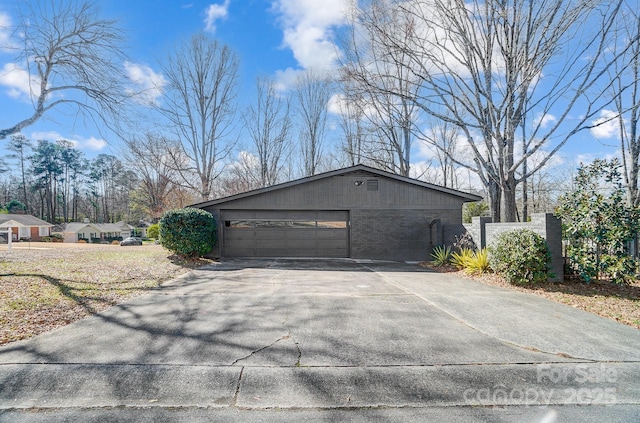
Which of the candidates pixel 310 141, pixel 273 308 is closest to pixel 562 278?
pixel 273 308

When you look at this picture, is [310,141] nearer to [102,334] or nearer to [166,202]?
[166,202]

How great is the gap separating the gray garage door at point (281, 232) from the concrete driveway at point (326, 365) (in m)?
7.40

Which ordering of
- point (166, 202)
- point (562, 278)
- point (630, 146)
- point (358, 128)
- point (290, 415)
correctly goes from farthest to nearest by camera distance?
1. point (166, 202)
2. point (358, 128)
3. point (630, 146)
4. point (562, 278)
5. point (290, 415)

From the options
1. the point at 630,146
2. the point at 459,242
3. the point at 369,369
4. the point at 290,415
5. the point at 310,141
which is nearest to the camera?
the point at 290,415

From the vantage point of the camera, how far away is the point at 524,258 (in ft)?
23.2

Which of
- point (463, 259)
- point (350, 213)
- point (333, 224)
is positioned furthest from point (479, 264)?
point (333, 224)

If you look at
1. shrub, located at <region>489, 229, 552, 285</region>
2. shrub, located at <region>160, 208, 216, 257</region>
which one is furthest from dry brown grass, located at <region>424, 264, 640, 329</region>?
shrub, located at <region>160, 208, 216, 257</region>

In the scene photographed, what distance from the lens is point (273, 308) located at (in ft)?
17.3

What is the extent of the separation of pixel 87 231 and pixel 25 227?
6.02m

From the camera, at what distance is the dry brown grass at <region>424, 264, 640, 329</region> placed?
5.16 metres

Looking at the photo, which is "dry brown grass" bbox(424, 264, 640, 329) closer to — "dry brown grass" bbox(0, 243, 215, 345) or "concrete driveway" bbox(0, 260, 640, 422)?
"concrete driveway" bbox(0, 260, 640, 422)

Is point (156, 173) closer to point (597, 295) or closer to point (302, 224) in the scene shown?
point (302, 224)

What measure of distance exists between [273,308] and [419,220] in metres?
9.07

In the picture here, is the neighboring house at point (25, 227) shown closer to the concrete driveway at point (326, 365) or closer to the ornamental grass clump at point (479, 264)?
the concrete driveway at point (326, 365)
